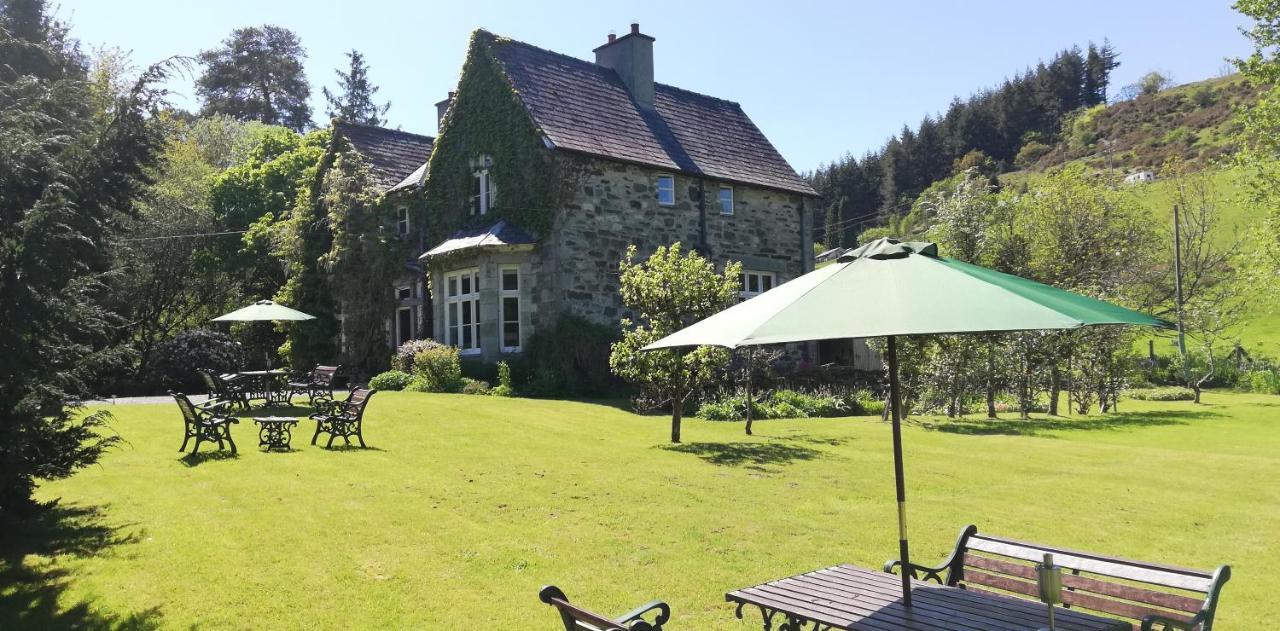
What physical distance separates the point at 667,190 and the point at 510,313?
248 inches

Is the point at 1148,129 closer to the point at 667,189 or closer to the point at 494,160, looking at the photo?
the point at 667,189

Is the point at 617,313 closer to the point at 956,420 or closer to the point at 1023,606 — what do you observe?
the point at 956,420

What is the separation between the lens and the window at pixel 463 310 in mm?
24156

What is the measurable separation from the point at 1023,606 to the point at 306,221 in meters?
28.6

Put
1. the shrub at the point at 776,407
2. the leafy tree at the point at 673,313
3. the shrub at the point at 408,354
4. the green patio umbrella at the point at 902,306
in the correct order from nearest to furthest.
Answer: the green patio umbrella at the point at 902,306
the leafy tree at the point at 673,313
the shrub at the point at 776,407
the shrub at the point at 408,354

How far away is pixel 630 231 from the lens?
24594mm

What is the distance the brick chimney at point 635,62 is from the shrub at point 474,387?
11755mm

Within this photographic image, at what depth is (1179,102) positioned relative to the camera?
96.8 metres

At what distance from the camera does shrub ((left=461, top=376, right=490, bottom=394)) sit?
842 inches

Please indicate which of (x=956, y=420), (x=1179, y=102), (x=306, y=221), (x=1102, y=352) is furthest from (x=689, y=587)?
(x=1179, y=102)

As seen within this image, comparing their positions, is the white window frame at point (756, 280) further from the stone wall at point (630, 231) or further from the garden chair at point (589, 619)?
the garden chair at point (589, 619)

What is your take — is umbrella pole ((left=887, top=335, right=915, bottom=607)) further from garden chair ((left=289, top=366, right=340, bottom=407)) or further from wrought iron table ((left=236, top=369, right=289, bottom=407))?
wrought iron table ((left=236, top=369, right=289, bottom=407))

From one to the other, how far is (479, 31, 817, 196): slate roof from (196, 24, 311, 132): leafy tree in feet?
119

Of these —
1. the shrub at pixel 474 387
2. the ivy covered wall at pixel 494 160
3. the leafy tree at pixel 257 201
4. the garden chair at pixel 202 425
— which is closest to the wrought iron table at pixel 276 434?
the garden chair at pixel 202 425
